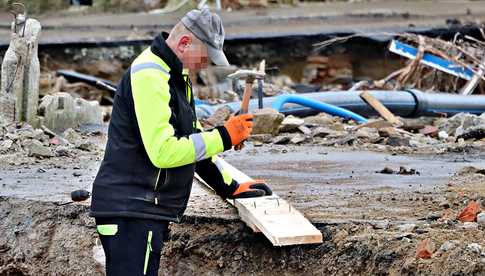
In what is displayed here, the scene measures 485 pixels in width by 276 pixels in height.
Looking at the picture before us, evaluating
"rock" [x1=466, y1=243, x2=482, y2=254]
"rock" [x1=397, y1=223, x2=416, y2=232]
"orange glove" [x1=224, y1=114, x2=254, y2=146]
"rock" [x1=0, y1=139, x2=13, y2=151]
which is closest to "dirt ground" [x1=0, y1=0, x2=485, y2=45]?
"rock" [x1=0, y1=139, x2=13, y2=151]

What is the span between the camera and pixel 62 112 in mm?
9828

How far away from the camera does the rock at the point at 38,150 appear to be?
8.28m

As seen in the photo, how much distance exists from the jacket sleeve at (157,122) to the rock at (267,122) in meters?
5.56

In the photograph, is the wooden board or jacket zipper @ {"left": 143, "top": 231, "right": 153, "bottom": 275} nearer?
jacket zipper @ {"left": 143, "top": 231, "right": 153, "bottom": 275}

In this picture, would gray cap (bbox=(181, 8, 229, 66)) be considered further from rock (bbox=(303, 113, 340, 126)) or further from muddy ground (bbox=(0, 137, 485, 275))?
rock (bbox=(303, 113, 340, 126))

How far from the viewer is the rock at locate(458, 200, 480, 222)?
5477mm

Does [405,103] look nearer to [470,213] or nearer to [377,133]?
[377,133]

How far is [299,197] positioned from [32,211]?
1.76 m

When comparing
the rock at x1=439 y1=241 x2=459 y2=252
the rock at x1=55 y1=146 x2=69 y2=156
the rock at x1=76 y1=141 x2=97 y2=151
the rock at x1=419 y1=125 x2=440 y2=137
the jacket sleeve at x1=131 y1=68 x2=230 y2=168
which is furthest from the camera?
the rock at x1=419 y1=125 x2=440 y2=137

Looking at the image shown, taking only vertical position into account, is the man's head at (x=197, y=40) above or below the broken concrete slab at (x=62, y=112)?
above

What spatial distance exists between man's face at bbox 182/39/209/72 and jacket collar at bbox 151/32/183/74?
0.04 metres

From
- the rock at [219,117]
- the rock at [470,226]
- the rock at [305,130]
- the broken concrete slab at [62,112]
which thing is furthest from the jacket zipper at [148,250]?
the rock at [305,130]

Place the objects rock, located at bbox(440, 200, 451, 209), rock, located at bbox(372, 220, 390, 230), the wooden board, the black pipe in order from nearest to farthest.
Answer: the wooden board, rock, located at bbox(372, 220, 390, 230), rock, located at bbox(440, 200, 451, 209), the black pipe

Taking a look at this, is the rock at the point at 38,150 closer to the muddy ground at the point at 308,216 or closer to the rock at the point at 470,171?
the muddy ground at the point at 308,216
